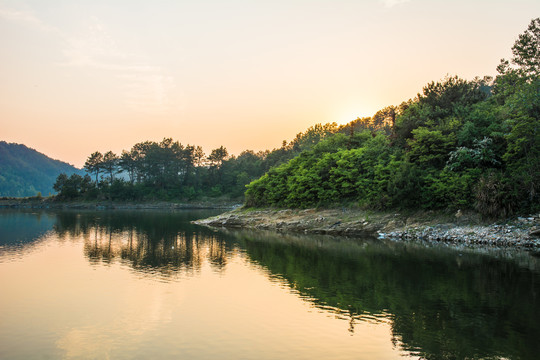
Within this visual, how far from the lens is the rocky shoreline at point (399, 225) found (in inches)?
1512

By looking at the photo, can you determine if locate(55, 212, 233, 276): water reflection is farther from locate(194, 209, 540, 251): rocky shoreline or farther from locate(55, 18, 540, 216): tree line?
locate(55, 18, 540, 216): tree line

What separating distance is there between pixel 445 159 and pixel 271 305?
136 feet

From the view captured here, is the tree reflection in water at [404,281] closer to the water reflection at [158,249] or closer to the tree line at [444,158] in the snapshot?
the water reflection at [158,249]

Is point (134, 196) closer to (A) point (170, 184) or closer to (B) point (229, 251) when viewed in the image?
(A) point (170, 184)

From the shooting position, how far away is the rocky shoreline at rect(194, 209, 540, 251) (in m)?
38.4

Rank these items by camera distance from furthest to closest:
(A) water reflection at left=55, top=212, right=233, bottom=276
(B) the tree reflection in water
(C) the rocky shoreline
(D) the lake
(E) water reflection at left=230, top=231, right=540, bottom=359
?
(C) the rocky shoreline
(A) water reflection at left=55, top=212, right=233, bottom=276
(B) the tree reflection in water
(E) water reflection at left=230, top=231, right=540, bottom=359
(D) the lake

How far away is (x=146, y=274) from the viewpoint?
87.4 feet

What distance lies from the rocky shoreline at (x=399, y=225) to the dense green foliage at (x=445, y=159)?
1723 mm

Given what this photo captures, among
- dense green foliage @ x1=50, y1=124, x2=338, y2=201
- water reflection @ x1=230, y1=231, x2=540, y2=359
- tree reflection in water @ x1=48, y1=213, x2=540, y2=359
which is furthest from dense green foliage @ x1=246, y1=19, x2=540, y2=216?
dense green foliage @ x1=50, y1=124, x2=338, y2=201

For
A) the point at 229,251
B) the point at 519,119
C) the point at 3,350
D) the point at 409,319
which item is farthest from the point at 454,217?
the point at 3,350

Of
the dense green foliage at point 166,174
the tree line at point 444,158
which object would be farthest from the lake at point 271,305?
the dense green foliage at point 166,174

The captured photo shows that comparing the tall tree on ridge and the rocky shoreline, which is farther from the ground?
the tall tree on ridge

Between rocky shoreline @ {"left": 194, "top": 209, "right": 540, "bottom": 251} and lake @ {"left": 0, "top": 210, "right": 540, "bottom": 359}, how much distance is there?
7.25 metres

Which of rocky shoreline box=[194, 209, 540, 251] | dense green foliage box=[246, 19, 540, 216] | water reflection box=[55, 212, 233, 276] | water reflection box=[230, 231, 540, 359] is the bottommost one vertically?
water reflection box=[230, 231, 540, 359]
